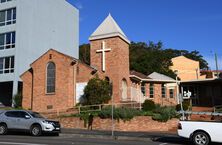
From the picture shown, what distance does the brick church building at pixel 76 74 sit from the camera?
3322 cm

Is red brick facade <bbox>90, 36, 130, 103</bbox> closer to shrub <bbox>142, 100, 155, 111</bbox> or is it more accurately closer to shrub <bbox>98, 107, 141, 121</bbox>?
shrub <bbox>142, 100, 155, 111</bbox>

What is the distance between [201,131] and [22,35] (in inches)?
1275

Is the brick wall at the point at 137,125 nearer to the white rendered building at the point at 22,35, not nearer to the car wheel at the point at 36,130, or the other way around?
the car wheel at the point at 36,130

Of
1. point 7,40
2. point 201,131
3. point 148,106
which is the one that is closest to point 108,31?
point 148,106

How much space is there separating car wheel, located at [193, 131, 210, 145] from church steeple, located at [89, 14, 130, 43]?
783 inches

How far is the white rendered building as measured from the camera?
43.1 metres

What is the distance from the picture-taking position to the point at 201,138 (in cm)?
1573

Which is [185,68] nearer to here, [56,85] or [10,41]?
[10,41]

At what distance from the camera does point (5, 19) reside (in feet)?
149

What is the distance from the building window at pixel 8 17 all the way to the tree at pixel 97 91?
18340 mm

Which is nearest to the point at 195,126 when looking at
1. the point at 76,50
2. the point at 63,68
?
the point at 63,68

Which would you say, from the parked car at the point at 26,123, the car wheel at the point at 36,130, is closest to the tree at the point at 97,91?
the parked car at the point at 26,123

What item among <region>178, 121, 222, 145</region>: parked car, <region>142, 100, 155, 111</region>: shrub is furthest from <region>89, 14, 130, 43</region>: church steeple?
<region>178, 121, 222, 145</region>: parked car

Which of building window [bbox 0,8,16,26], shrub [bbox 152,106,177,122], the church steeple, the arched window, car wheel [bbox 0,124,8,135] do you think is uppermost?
building window [bbox 0,8,16,26]
